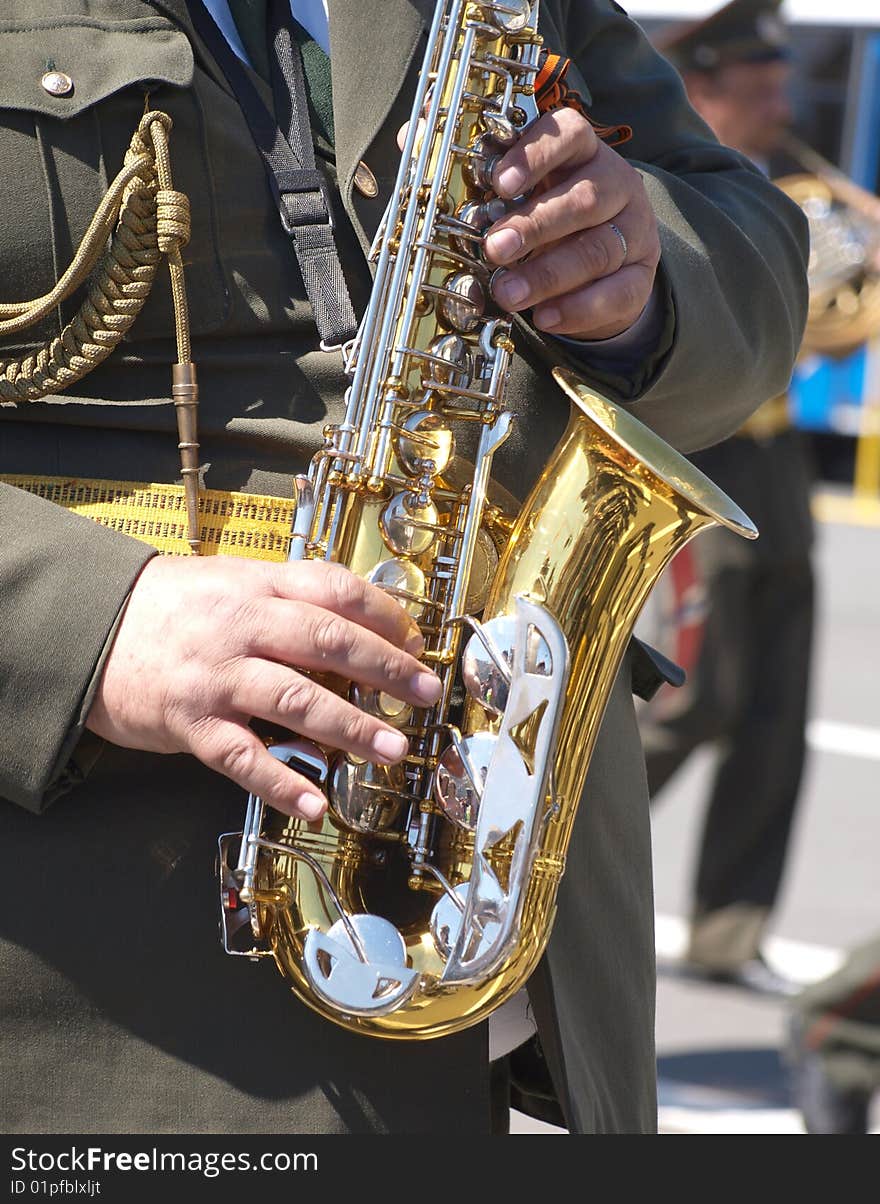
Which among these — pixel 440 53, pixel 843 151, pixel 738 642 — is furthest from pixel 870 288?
pixel 843 151

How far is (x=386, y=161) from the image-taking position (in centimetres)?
173

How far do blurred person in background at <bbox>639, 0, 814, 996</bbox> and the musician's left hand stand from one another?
3.32 meters

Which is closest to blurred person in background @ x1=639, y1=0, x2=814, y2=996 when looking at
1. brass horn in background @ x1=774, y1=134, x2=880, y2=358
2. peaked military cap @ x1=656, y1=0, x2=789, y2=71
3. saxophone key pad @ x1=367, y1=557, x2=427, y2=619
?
peaked military cap @ x1=656, y1=0, x2=789, y2=71

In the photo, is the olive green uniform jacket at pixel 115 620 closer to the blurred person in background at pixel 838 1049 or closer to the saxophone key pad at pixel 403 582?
the saxophone key pad at pixel 403 582

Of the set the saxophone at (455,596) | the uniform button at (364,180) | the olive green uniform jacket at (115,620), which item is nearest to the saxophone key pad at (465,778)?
the saxophone at (455,596)

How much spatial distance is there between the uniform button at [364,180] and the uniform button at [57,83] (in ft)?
0.96

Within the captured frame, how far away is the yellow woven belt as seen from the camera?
1.62 metres

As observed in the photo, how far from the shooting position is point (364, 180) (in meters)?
1.68

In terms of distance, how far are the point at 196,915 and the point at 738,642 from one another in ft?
12.6

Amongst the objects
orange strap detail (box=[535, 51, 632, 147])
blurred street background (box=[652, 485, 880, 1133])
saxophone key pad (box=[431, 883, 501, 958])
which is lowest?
blurred street background (box=[652, 485, 880, 1133])

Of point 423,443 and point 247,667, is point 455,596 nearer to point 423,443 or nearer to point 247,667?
point 423,443

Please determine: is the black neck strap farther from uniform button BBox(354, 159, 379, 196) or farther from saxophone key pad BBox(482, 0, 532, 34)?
saxophone key pad BBox(482, 0, 532, 34)

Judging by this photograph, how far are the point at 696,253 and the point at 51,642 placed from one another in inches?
33.1

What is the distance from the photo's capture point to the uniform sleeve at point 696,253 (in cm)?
180
